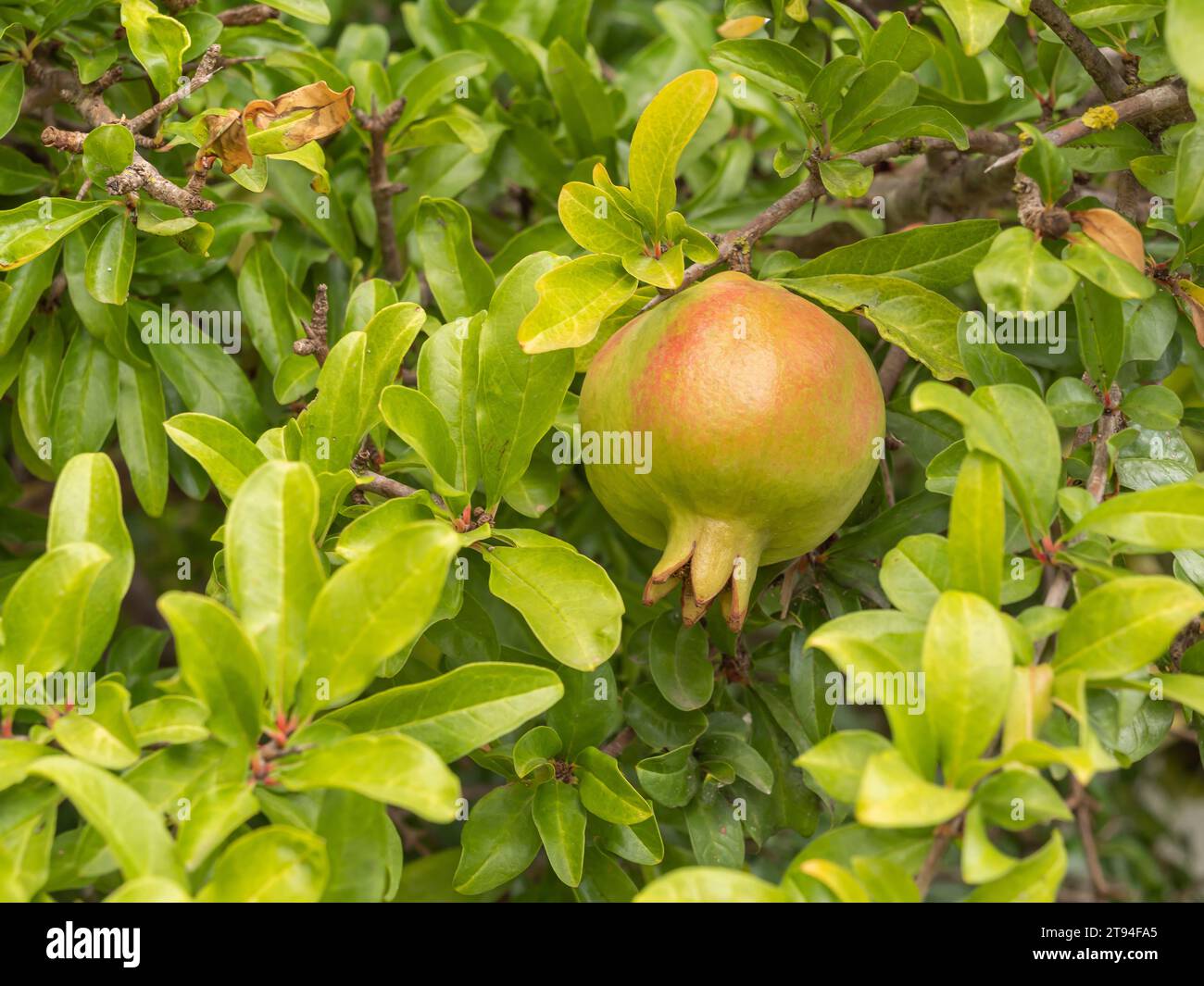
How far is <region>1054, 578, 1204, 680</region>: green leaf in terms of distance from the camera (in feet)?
2.38

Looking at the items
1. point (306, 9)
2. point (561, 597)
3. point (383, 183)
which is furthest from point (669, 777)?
point (306, 9)

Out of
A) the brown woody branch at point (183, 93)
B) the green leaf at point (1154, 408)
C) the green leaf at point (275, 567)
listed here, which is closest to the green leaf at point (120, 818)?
the green leaf at point (275, 567)

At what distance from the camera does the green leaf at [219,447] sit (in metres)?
0.93

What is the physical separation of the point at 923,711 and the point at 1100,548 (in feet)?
0.77

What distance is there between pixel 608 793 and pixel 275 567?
38 centimetres

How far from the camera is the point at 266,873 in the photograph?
0.68 metres

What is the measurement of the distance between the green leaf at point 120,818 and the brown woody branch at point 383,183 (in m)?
0.80

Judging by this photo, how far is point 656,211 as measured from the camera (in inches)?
38.3

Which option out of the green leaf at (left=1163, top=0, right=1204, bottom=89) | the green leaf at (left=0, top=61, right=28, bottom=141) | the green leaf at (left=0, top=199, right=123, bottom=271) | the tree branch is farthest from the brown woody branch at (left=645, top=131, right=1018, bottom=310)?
the green leaf at (left=0, top=61, right=28, bottom=141)

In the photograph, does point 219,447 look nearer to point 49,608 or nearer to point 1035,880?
point 49,608

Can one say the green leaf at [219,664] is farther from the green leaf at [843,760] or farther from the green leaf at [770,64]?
the green leaf at [770,64]
